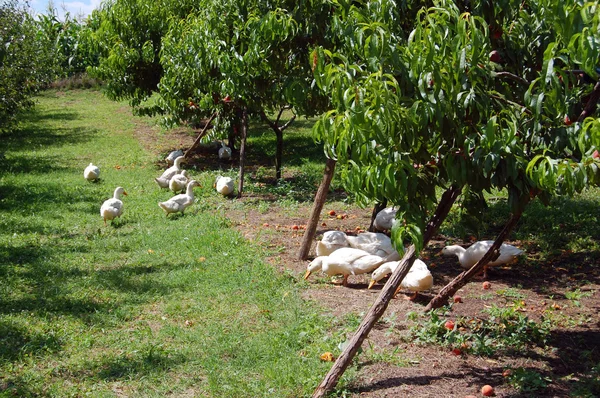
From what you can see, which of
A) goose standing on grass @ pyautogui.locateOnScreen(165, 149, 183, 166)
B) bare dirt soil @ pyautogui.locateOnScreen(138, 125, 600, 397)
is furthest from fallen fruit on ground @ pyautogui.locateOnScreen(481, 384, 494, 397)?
goose standing on grass @ pyautogui.locateOnScreen(165, 149, 183, 166)

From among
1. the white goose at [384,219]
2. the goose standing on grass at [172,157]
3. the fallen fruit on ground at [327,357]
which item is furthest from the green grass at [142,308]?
the goose standing on grass at [172,157]

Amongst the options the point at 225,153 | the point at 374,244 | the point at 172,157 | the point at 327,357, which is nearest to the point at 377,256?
the point at 374,244

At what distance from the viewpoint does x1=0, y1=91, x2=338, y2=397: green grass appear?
5461mm

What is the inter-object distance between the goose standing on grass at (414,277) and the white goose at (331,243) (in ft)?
3.11

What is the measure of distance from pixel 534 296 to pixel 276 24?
4.22 m

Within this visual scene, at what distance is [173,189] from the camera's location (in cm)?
1202

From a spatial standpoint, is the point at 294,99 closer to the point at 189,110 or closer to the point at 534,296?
the point at 534,296

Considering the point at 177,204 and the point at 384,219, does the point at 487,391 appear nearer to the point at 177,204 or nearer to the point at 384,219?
the point at 384,219

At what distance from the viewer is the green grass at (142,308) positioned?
17.9 ft

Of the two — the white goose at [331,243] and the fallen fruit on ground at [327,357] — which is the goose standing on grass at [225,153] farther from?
the fallen fruit on ground at [327,357]

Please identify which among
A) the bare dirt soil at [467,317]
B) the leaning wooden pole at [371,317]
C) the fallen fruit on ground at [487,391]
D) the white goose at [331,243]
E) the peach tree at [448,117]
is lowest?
the bare dirt soil at [467,317]

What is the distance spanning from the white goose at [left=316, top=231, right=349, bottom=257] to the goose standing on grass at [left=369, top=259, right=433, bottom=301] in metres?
0.95

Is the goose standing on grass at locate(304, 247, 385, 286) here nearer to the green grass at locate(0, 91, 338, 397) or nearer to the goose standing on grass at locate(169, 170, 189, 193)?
the green grass at locate(0, 91, 338, 397)

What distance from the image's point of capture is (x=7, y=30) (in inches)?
584
